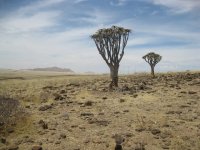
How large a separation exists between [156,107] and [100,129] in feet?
15.7

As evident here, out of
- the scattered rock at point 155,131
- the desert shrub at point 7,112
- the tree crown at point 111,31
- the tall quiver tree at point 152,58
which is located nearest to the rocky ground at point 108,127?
the scattered rock at point 155,131

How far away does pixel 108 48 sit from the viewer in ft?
89.8

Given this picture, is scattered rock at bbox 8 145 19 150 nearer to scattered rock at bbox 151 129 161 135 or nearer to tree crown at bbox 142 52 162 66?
scattered rock at bbox 151 129 161 135

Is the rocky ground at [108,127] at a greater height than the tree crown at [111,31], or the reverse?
the tree crown at [111,31]

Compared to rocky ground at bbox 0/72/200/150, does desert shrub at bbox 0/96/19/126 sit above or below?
above

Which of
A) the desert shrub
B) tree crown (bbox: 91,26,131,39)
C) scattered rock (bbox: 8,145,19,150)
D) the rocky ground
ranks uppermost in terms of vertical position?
tree crown (bbox: 91,26,131,39)

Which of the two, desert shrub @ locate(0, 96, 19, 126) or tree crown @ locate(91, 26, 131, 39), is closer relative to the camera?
desert shrub @ locate(0, 96, 19, 126)

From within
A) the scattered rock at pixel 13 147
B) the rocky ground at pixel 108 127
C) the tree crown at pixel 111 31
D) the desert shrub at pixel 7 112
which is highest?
the tree crown at pixel 111 31

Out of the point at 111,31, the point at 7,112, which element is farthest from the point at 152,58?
the point at 7,112

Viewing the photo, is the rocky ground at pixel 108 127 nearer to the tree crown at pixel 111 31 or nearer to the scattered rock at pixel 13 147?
the scattered rock at pixel 13 147

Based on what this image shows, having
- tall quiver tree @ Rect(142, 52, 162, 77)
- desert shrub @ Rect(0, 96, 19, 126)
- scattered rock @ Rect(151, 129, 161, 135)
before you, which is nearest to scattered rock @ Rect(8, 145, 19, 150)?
desert shrub @ Rect(0, 96, 19, 126)

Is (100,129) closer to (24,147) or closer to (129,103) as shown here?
(24,147)

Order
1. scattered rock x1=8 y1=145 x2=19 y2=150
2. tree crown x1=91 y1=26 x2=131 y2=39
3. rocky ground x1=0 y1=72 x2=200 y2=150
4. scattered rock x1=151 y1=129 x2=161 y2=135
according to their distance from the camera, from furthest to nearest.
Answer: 1. tree crown x1=91 y1=26 x2=131 y2=39
2. scattered rock x1=151 y1=129 x2=161 y2=135
3. rocky ground x1=0 y1=72 x2=200 y2=150
4. scattered rock x1=8 y1=145 x2=19 y2=150

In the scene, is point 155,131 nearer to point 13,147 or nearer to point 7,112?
point 13,147
